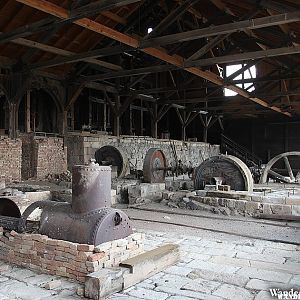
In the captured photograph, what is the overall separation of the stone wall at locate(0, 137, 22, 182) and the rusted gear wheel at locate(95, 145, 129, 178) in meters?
3.14

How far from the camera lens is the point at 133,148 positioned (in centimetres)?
1786

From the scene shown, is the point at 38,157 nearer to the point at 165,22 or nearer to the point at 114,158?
the point at 114,158

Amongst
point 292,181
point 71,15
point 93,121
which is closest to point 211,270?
point 71,15

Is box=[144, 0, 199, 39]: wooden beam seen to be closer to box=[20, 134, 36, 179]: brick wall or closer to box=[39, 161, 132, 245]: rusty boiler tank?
box=[39, 161, 132, 245]: rusty boiler tank

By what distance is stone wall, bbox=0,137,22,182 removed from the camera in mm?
12125

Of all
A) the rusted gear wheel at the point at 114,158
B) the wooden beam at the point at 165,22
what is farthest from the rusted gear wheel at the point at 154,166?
the wooden beam at the point at 165,22

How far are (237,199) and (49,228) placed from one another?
18.1 ft

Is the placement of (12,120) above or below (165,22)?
below

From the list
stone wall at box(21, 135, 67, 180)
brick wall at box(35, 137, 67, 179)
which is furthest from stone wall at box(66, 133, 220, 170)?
stone wall at box(21, 135, 67, 180)

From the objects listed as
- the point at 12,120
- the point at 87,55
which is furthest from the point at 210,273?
the point at 12,120

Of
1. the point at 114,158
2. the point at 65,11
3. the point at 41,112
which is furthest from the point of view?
the point at 41,112

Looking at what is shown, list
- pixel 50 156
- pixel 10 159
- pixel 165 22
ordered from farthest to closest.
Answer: pixel 50 156 → pixel 10 159 → pixel 165 22

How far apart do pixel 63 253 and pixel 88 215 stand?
56cm

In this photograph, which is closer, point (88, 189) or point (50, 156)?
point (88, 189)
